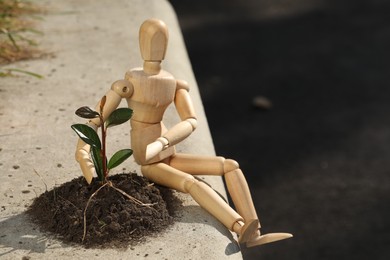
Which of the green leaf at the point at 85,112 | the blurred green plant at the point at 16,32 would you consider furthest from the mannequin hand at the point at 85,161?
the blurred green plant at the point at 16,32

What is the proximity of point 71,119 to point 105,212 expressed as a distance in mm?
834

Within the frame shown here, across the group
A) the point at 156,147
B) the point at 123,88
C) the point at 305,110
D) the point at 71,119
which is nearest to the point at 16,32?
the point at 71,119

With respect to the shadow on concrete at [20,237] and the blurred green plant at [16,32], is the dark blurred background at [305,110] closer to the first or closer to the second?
the blurred green plant at [16,32]

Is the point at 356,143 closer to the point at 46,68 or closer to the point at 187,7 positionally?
the point at 46,68

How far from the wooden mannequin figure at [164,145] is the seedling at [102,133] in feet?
0.10

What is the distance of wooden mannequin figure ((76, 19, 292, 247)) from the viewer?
2186mm

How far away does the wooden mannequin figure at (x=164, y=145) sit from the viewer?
219cm

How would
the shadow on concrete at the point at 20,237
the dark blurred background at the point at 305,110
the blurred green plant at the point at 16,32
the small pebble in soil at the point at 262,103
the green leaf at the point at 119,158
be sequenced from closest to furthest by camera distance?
1. the shadow on concrete at the point at 20,237
2. the green leaf at the point at 119,158
3. the blurred green plant at the point at 16,32
4. the dark blurred background at the point at 305,110
5. the small pebble in soil at the point at 262,103

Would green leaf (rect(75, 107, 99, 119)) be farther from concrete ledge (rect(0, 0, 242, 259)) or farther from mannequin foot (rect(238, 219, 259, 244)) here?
mannequin foot (rect(238, 219, 259, 244))

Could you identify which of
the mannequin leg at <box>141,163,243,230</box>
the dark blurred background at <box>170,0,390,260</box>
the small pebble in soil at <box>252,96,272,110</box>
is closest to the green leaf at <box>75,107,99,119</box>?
the mannequin leg at <box>141,163,243,230</box>

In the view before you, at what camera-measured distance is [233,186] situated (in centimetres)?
227

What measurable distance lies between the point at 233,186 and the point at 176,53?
151cm

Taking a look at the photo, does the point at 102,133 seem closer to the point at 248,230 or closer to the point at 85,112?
the point at 85,112

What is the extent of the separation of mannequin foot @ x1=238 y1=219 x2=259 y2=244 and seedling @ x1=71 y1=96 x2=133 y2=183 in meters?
0.36
